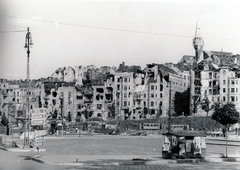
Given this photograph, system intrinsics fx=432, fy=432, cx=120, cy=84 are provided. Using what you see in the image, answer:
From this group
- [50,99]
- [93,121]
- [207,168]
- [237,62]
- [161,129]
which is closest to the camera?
→ [207,168]

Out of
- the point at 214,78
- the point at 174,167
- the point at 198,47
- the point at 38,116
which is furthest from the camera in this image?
the point at 198,47

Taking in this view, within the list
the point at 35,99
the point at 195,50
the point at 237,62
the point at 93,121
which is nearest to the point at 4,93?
the point at 35,99

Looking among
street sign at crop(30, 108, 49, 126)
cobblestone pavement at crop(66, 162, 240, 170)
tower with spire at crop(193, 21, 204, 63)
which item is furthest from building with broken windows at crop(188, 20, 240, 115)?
cobblestone pavement at crop(66, 162, 240, 170)

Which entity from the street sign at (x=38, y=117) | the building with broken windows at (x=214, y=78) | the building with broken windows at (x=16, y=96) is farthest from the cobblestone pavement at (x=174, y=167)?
the building with broken windows at (x=16, y=96)

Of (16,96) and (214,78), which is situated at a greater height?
(214,78)

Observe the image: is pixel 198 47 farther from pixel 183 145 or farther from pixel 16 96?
pixel 183 145

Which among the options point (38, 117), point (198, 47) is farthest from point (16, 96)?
point (38, 117)

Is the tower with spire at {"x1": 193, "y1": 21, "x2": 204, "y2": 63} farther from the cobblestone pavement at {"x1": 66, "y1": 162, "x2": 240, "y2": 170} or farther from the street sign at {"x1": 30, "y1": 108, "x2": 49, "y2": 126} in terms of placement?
the cobblestone pavement at {"x1": 66, "y1": 162, "x2": 240, "y2": 170}

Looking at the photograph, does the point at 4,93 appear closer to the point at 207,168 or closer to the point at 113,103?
the point at 113,103

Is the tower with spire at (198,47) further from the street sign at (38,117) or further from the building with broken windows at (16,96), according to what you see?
the street sign at (38,117)
